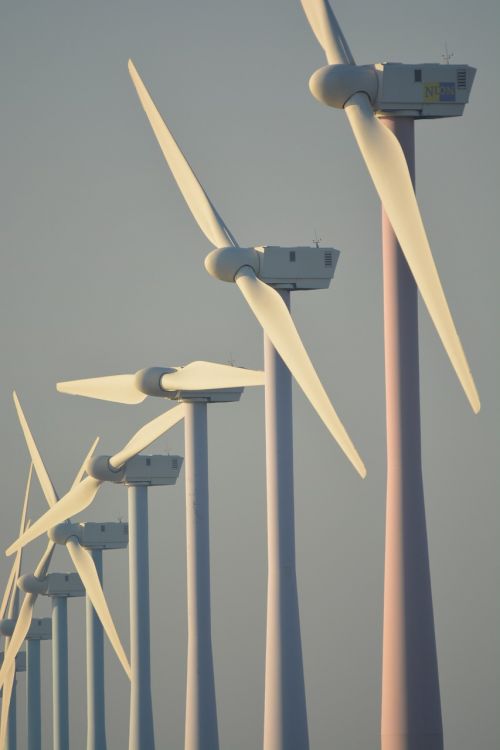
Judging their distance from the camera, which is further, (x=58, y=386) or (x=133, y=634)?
(x=133, y=634)

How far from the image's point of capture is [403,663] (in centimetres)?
4006

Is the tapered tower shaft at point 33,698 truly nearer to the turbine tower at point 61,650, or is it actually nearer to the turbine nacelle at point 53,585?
the turbine tower at point 61,650

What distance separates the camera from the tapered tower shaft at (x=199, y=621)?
215 feet

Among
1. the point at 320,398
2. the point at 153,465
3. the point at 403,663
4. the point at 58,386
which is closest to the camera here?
the point at 403,663

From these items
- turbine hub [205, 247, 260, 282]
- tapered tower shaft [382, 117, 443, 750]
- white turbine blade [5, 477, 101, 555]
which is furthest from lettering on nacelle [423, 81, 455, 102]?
white turbine blade [5, 477, 101, 555]

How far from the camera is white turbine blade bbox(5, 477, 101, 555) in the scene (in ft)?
242

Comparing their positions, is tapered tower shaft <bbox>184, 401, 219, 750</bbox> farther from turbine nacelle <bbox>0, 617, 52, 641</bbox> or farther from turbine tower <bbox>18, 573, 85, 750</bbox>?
turbine nacelle <bbox>0, 617, 52, 641</bbox>

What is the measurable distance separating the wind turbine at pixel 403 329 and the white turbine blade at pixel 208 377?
15951mm

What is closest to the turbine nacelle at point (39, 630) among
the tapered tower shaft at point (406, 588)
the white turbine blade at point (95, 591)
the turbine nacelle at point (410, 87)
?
the white turbine blade at point (95, 591)

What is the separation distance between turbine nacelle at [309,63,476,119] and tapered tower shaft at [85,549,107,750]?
56.0 m

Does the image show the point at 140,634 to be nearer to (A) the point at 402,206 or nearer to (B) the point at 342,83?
(B) the point at 342,83

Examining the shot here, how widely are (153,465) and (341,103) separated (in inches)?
1576

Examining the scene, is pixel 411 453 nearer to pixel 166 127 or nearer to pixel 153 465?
pixel 166 127

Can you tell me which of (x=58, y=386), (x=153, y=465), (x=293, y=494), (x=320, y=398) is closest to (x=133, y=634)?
(x=153, y=465)
